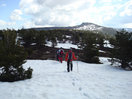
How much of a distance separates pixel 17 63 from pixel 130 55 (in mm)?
12315

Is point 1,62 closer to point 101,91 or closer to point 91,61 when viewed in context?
point 101,91

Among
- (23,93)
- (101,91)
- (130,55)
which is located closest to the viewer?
(23,93)

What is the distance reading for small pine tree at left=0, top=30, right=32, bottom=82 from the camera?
642cm

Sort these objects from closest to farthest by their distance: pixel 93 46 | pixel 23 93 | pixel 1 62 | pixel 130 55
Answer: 1. pixel 23 93
2. pixel 1 62
3. pixel 130 55
4. pixel 93 46

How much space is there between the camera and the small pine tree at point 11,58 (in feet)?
21.1

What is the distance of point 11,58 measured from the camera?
20.8ft

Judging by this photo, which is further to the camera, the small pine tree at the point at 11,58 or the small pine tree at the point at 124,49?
the small pine tree at the point at 124,49

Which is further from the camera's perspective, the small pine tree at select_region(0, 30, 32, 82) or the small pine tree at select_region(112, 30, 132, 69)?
the small pine tree at select_region(112, 30, 132, 69)

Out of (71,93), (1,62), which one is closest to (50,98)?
(71,93)

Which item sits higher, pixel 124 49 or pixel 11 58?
pixel 11 58

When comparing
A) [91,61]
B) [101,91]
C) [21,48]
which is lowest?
[91,61]

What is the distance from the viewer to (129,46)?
12.1m

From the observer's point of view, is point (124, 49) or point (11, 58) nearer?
point (11, 58)

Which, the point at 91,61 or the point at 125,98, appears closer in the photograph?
the point at 125,98
